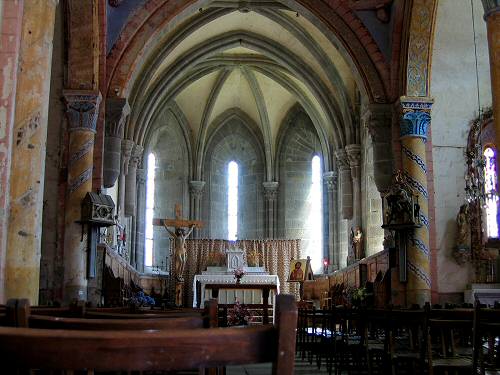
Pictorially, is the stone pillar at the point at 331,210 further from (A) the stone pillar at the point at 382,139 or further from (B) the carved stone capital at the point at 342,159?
(A) the stone pillar at the point at 382,139

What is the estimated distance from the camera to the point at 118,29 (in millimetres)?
15039

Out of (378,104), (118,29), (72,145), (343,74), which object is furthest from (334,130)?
(72,145)

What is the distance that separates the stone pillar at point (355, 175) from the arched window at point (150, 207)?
8.04 metres

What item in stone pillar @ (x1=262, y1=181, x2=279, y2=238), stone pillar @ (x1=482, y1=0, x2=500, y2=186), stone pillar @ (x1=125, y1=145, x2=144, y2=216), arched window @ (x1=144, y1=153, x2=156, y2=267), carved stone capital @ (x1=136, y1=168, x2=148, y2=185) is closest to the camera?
stone pillar @ (x1=482, y1=0, x2=500, y2=186)

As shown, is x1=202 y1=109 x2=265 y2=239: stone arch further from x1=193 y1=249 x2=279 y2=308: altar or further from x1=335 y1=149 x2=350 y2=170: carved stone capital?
x1=335 y1=149 x2=350 y2=170: carved stone capital

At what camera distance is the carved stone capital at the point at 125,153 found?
2025 centimetres

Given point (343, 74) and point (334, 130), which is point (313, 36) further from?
point (334, 130)

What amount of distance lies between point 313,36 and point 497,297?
9.96m

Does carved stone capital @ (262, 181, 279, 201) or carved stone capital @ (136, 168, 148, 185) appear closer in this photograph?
carved stone capital @ (136, 168, 148, 185)

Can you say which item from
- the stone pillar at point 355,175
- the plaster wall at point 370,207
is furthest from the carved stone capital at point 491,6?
the stone pillar at point 355,175

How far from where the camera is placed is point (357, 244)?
806 inches

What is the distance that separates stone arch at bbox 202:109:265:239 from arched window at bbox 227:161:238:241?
0.14 m

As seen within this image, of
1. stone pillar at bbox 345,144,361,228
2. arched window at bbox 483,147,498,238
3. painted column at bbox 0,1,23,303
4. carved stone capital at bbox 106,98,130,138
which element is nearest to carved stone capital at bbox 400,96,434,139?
arched window at bbox 483,147,498,238

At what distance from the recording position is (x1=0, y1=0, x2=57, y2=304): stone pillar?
6773mm
